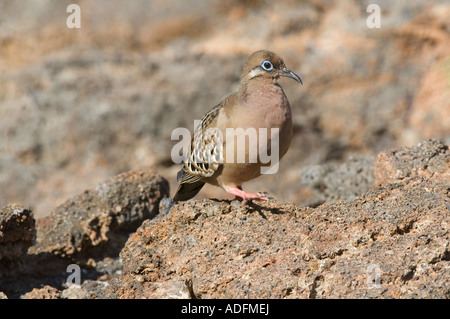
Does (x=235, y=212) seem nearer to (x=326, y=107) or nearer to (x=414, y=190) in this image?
(x=414, y=190)

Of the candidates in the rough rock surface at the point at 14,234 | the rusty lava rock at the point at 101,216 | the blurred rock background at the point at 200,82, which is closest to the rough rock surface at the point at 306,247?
the rough rock surface at the point at 14,234

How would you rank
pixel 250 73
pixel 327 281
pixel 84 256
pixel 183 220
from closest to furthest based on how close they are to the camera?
1. pixel 327 281
2. pixel 183 220
3. pixel 250 73
4. pixel 84 256

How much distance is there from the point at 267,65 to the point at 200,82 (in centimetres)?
594

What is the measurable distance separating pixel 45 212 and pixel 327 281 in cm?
774

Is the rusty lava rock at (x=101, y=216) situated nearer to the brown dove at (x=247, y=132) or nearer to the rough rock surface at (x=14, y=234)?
the rough rock surface at (x=14, y=234)

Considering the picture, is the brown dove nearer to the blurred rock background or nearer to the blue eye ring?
the blue eye ring

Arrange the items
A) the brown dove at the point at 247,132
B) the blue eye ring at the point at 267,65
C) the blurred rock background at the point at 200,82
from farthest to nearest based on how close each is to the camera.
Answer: the blurred rock background at the point at 200,82, the blue eye ring at the point at 267,65, the brown dove at the point at 247,132

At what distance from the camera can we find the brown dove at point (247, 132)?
6.01 metres

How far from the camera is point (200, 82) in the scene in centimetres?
1227

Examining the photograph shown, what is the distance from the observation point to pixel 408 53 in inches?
495

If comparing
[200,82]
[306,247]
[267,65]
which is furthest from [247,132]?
[200,82]

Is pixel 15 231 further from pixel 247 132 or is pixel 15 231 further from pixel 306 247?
pixel 306 247

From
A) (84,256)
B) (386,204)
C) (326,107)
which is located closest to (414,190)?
(386,204)

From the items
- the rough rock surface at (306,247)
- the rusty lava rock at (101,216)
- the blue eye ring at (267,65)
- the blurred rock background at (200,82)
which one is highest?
the blurred rock background at (200,82)
